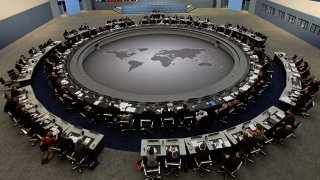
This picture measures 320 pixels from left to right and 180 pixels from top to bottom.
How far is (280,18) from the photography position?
28.6 m

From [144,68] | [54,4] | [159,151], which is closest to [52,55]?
[144,68]

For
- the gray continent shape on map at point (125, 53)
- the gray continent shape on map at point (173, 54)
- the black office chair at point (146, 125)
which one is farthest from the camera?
the gray continent shape on map at point (125, 53)

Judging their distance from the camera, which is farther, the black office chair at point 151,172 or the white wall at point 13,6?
the white wall at point 13,6

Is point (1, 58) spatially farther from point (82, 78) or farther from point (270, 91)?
point (270, 91)

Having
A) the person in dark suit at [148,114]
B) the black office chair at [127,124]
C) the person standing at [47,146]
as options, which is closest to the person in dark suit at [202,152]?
the person in dark suit at [148,114]

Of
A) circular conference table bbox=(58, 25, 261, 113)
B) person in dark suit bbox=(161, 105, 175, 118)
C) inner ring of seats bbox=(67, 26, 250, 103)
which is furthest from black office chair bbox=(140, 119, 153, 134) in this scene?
inner ring of seats bbox=(67, 26, 250, 103)

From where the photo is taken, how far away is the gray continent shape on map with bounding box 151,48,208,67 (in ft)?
69.5

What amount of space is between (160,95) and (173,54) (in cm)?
840

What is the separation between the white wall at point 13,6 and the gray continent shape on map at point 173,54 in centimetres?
1636

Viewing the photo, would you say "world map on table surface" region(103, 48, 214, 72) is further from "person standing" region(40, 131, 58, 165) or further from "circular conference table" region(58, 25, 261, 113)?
"person standing" region(40, 131, 58, 165)

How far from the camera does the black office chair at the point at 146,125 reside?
12261 mm

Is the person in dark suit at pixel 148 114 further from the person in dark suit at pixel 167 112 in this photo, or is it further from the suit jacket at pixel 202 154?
the suit jacket at pixel 202 154

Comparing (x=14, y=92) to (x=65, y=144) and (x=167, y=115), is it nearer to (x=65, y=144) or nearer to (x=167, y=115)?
(x=65, y=144)

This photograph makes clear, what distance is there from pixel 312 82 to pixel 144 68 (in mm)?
11907
